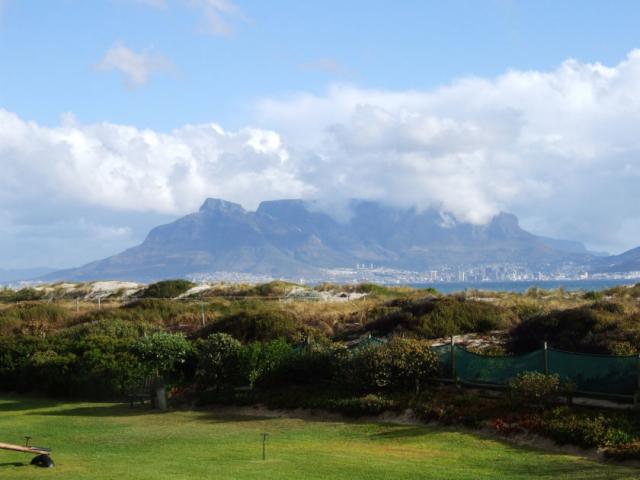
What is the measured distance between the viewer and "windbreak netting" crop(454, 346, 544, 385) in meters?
23.1

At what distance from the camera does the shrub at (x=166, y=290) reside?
6681 cm

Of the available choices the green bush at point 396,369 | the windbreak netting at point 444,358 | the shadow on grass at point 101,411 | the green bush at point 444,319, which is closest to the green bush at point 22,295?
the green bush at point 444,319

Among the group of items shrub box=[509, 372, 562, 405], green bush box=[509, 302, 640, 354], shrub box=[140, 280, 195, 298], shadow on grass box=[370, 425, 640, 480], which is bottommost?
shadow on grass box=[370, 425, 640, 480]

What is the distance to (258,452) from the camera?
18594 mm

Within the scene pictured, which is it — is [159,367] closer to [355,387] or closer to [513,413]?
[355,387]

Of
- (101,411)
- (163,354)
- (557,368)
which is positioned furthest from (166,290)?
(557,368)

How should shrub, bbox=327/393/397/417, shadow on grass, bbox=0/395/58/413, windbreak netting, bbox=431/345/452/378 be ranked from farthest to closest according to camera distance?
1. shadow on grass, bbox=0/395/58/413
2. windbreak netting, bbox=431/345/452/378
3. shrub, bbox=327/393/397/417

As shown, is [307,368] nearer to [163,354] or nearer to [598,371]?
[163,354]

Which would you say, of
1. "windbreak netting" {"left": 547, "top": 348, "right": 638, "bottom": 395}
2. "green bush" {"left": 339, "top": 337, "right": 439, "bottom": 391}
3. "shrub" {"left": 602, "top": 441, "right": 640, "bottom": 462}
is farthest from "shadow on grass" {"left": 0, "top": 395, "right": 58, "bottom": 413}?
"shrub" {"left": 602, "top": 441, "right": 640, "bottom": 462}

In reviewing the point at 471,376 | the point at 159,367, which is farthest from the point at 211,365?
the point at 471,376

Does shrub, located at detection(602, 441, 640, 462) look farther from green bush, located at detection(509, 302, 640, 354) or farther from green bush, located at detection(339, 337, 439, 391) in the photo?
green bush, located at detection(509, 302, 640, 354)

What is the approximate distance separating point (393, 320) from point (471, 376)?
37.5 feet

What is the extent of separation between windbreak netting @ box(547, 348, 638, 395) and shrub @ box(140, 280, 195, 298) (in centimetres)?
4722

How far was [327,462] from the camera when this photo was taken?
56.3 ft
